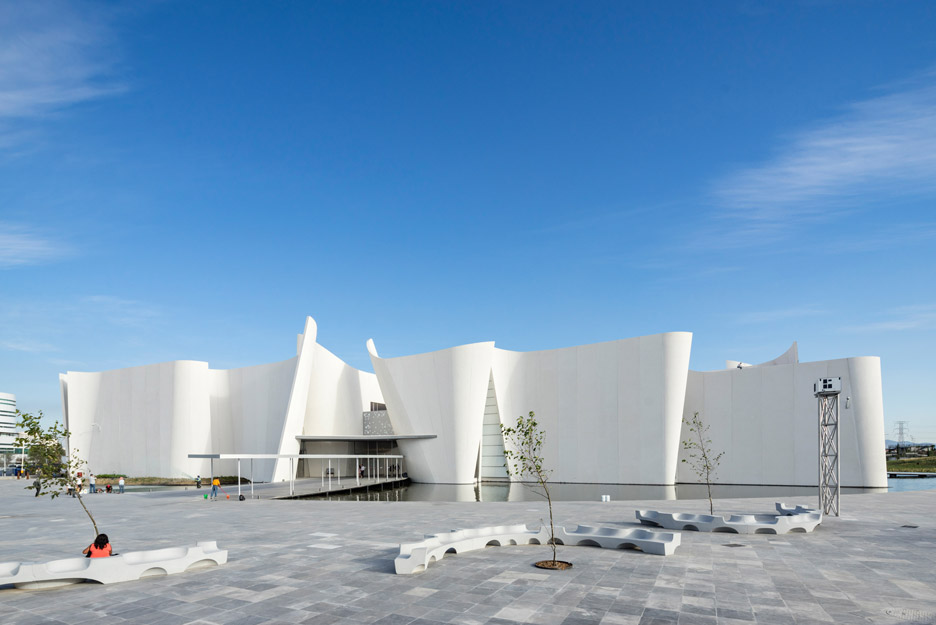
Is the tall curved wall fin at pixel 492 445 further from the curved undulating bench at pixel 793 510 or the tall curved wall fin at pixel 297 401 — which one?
the curved undulating bench at pixel 793 510

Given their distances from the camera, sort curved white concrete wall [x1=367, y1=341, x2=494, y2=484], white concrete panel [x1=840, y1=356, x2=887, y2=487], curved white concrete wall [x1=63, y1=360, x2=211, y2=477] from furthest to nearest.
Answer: curved white concrete wall [x1=63, y1=360, x2=211, y2=477] → curved white concrete wall [x1=367, y1=341, x2=494, y2=484] → white concrete panel [x1=840, y1=356, x2=887, y2=487]

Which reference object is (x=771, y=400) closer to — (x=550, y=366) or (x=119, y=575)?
(x=550, y=366)

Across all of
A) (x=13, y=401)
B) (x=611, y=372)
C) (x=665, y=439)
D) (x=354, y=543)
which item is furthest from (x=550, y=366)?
(x=13, y=401)

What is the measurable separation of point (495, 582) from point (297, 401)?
37359 millimetres

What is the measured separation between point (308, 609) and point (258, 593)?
152 centimetres

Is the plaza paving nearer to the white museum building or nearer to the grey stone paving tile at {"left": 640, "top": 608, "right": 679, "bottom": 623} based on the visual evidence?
the grey stone paving tile at {"left": 640, "top": 608, "right": 679, "bottom": 623}

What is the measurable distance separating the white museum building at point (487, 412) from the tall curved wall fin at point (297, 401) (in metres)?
0.14

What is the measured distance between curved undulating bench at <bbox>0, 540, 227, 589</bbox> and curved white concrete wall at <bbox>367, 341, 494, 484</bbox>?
Answer: 30937 mm

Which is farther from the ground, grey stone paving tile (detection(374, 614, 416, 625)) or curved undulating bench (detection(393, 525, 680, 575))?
grey stone paving tile (detection(374, 614, 416, 625))

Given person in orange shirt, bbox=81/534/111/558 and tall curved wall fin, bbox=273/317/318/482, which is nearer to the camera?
person in orange shirt, bbox=81/534/111/558

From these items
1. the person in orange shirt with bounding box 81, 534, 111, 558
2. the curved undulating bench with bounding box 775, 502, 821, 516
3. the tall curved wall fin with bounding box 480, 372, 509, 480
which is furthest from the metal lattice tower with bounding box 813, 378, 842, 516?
the tall curved wall fin with bounding box 480, 372, 509, 480

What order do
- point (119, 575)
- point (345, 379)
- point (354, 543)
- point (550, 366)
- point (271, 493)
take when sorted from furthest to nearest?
point (345, 379), point (550, 366), point (271, 493), point (354, 543), point (119, 575)

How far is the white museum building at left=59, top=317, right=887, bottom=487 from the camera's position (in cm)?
3862

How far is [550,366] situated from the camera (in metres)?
44.3
